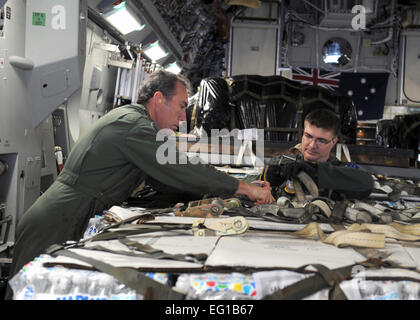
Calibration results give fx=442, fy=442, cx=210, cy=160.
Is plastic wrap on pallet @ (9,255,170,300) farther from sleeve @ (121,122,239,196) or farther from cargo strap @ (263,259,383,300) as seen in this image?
sleeve @ (121,122,239,196)

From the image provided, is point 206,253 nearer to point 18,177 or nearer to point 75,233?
point 75,233

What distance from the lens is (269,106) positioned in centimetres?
532

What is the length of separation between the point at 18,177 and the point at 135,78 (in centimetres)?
230

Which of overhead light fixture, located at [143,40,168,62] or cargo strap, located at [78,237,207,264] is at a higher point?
overhead light fixture, located at [143,40,168,62]

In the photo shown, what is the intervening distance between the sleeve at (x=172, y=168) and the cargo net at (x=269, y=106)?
9.80 feet

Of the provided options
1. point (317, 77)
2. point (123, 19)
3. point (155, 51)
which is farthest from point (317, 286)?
point (317, 77)

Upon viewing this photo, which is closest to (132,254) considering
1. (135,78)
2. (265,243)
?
(265,243)

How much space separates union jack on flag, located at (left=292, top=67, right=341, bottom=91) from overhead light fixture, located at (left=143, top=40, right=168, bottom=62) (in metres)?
3.87

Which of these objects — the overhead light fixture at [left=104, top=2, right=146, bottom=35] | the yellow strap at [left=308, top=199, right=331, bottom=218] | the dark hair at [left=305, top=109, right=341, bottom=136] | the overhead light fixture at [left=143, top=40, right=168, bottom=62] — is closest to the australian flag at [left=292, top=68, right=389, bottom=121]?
the overhead light fixture at [left=143, top=40, right=168, bottom=62]

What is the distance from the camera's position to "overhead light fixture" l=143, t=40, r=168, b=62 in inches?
270

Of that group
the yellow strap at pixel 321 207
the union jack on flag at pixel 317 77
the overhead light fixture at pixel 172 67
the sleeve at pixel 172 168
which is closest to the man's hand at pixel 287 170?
the sleeve at pixel 172 168

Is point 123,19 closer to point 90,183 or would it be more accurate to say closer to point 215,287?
point 90,183

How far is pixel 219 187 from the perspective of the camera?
83.4 inches

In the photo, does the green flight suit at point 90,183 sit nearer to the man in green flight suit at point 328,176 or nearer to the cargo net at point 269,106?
the man in green flight suit at point 328,176
